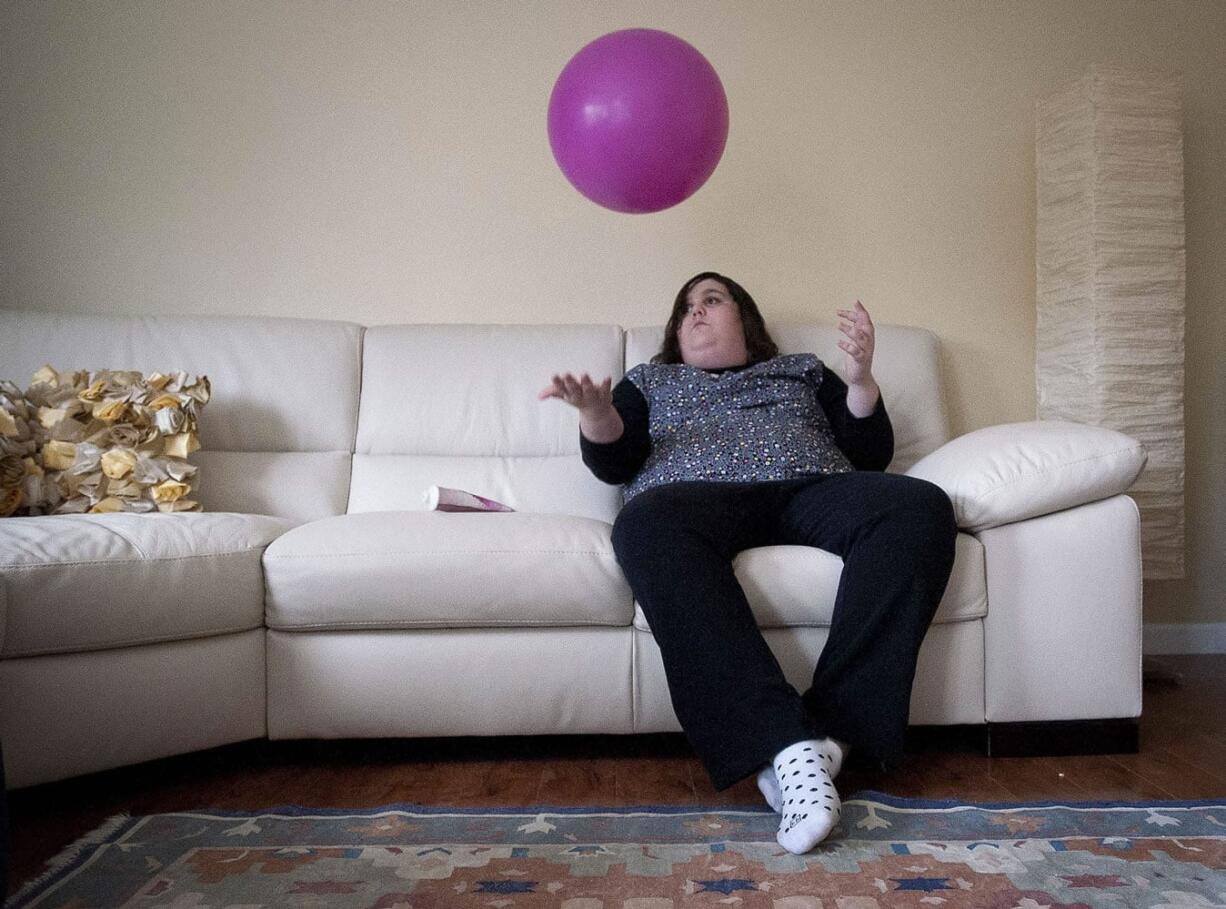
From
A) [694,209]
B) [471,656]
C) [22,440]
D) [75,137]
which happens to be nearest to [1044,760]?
[471,656]

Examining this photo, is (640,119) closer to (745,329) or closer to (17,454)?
(745,329)

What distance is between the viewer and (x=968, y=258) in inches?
101

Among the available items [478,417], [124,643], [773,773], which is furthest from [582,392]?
[124,643]

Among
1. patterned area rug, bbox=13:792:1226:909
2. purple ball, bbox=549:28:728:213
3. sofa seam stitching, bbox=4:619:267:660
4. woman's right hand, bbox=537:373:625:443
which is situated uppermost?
purple ball, bbox=549:28:728:213

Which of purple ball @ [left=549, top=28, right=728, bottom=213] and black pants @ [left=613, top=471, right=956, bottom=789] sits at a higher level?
purple ball @ [left=549, top=28, right=728, bottom=213]

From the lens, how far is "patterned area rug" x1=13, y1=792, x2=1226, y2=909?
3.47 ft

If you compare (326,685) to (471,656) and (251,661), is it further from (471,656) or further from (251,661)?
(471,656)

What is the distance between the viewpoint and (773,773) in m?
1.31

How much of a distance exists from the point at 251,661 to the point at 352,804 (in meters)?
0.33

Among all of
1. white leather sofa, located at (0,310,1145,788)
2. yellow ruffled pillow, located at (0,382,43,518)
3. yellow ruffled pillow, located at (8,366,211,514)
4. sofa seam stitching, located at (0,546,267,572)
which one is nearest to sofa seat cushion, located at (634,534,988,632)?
white leather sofa, located at (0,310,1145,788)

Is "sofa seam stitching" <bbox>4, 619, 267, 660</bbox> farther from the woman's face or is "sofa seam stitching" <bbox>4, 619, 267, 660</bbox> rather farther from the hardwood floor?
the woman's face

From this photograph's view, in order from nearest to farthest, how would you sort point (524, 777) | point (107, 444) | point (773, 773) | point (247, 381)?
point (773, 773), point (524, 777), point (107, 444), point (247, 381)

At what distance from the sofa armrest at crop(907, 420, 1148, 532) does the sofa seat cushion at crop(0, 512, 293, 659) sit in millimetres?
1240

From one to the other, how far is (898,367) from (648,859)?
1.46 metres
